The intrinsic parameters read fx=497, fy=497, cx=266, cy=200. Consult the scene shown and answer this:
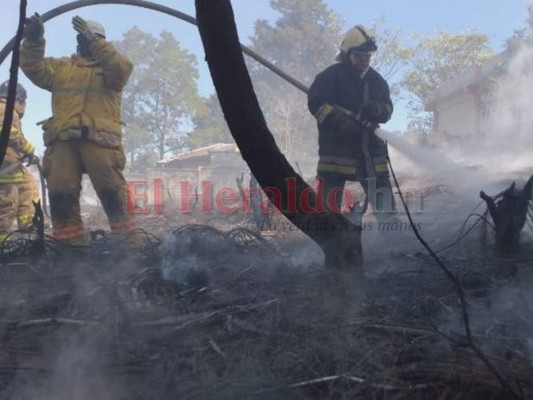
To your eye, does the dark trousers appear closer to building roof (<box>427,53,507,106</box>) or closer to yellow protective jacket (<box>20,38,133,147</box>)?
yellow protective jacket (<box>20,38,133,147</box>)

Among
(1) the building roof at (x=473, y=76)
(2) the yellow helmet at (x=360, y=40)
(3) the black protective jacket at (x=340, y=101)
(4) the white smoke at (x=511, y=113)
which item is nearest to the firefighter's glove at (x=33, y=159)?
(3) the black protective jacket at (x=340, y=101)

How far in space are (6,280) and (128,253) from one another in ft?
3.26

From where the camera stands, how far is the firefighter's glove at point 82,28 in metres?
4.47

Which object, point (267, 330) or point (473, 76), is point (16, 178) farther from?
point (473, 76)

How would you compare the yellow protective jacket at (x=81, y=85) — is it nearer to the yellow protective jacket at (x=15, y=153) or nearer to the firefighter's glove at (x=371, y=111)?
the yellow protective jacket at (x=15, y=153)

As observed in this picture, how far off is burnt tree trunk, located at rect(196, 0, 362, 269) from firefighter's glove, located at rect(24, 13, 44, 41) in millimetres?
3065

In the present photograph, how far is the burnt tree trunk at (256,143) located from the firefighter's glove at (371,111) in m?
2.09

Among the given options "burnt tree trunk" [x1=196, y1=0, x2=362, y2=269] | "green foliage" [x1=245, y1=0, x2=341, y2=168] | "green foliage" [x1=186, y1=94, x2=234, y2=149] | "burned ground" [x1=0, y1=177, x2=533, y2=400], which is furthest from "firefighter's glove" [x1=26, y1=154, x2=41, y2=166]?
"green foliage" [x1=186, y1=94, x2=234, y2=149]

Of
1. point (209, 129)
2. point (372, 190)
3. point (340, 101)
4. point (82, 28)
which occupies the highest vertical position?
point (209, 129)

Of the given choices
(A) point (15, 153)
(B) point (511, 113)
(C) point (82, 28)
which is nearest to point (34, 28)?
(C) point (82, 28)

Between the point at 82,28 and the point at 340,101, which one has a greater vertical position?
the point at 82,28

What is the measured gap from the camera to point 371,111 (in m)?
4.44

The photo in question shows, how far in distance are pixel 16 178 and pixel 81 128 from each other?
198 centimetres

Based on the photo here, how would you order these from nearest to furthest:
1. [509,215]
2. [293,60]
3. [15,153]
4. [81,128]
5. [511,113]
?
[509,215] < [81,128] < [15,153] < [511,113] < [293,60]
